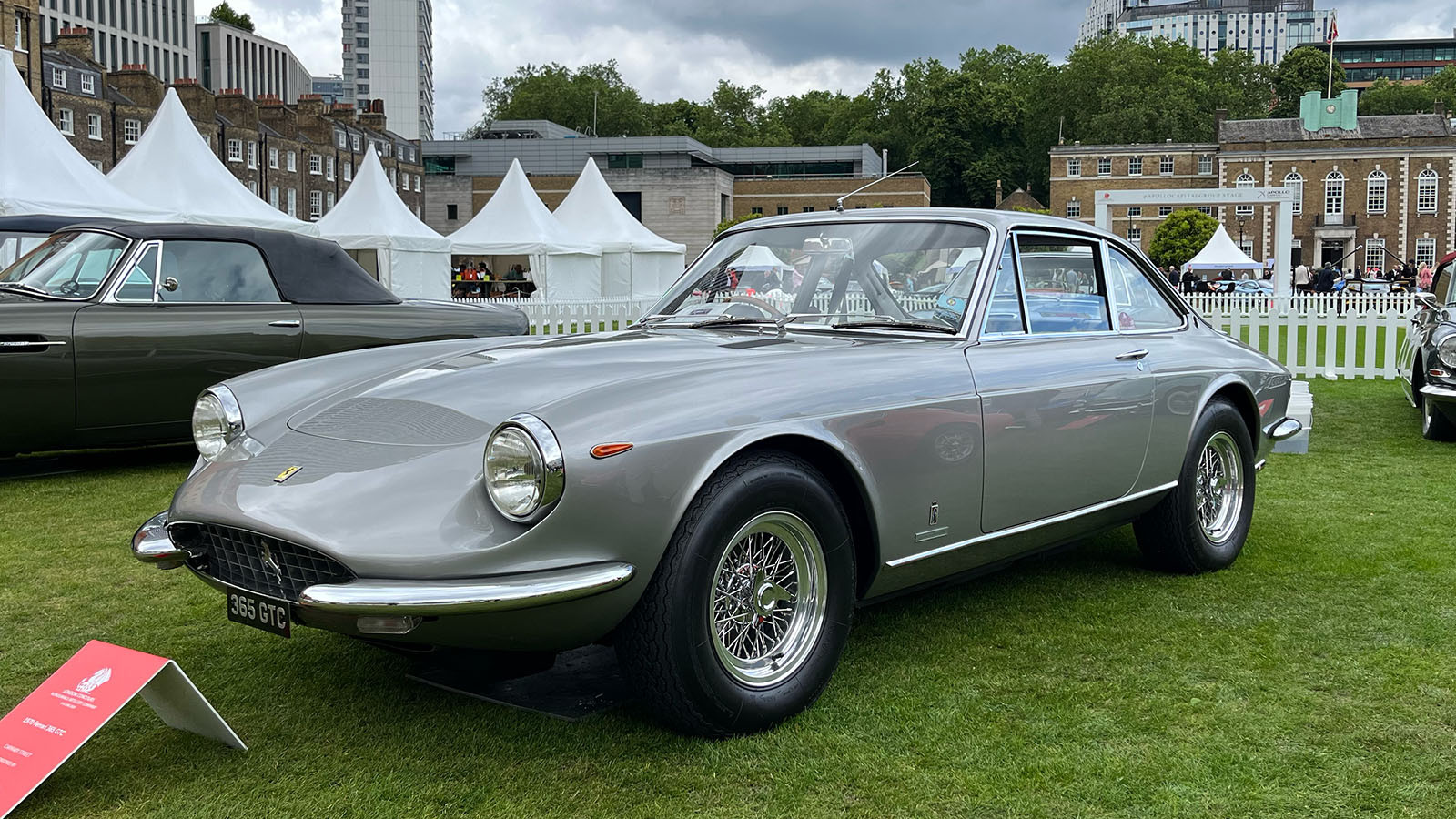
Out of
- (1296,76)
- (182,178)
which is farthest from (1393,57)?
(182,178)

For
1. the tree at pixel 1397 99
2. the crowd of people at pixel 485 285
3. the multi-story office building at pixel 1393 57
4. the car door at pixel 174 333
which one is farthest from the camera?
the multi-story office building at pixel 1393 57

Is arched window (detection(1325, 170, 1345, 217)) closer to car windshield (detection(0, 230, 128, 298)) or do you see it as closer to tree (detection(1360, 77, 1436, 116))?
tree (detection(1360, 77, 1436, 116))

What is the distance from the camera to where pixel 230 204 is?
1628cm

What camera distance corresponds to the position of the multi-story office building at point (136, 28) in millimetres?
90188

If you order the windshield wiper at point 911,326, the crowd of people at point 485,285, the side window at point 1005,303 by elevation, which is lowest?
the windshield wiper at point 911,326

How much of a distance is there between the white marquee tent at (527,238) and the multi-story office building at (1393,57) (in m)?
164

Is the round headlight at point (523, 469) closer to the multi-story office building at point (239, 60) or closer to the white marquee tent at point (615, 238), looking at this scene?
the white marquee tent at point (615, 238)

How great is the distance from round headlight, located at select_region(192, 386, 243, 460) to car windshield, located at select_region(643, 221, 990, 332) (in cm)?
153

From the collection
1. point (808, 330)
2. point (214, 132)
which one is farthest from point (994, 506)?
point (214, 132)

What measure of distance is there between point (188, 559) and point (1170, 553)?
3608mm

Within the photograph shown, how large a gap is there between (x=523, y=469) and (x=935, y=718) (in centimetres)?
138

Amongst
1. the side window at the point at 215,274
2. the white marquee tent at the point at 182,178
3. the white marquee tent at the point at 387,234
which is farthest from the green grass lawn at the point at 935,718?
the white marquee tent at the point at 387,234

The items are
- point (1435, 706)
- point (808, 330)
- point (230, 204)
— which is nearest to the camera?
point (1435, 706)

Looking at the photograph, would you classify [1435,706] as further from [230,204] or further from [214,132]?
[214,132]
